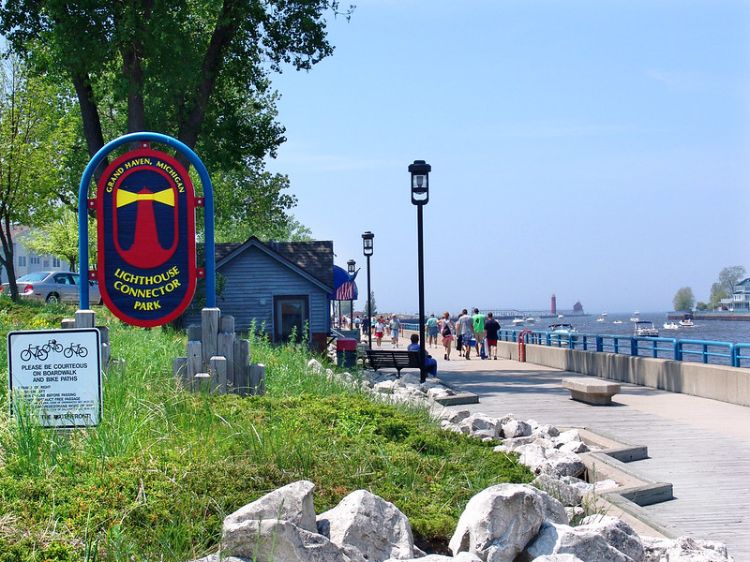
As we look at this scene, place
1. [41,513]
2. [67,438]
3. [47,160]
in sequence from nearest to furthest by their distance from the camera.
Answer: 1. [41,513]
2. [67,438]
3. [47,160]

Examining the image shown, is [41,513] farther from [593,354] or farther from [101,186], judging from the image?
Answer: [593,354]

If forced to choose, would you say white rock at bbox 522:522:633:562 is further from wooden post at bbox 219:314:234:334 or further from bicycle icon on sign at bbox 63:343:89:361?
wooden post at bbox 219:314:234:334

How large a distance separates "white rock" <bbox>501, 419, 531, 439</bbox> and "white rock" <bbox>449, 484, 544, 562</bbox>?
21.3 feet

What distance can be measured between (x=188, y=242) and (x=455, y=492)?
5.38 meters

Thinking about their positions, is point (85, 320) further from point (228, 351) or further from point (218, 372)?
point (228, 351)

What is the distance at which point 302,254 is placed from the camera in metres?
42.1

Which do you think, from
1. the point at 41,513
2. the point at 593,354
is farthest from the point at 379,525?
the point at 593,354

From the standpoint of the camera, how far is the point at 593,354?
27266 mm

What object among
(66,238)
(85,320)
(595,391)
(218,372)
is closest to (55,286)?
(66,238)

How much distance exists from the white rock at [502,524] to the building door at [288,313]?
3285 cm

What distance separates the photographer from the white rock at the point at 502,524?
554cm

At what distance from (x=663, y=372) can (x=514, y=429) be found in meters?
10.4

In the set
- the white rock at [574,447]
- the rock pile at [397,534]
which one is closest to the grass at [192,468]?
the rock pile at [397,534]

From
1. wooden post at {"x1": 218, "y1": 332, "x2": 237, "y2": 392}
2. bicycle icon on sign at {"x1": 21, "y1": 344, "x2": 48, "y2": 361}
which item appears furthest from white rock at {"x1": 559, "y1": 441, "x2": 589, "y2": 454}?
bicycle icon on sign at {"x1": 21, "y1": 344, "x2": 48, "y2": 361}
